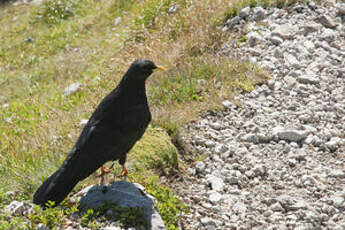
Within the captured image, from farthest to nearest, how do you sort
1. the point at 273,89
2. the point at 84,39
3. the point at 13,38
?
1. the point at 13,38
2. the point at 84,39
3. the point at 273,89

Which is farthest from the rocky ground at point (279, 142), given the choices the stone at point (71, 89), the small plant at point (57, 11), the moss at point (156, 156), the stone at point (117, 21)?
the small plant at point (57, 11)

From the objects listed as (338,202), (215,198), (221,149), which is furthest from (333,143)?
(215,198)

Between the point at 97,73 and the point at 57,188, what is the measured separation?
5.79 meters

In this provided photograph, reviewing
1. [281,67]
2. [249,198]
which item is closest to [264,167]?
[249,198]

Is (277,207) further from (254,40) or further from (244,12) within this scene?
(244,12)

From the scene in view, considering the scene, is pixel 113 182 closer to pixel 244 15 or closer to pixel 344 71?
pixel 344 71

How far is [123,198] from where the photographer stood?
4.84 metres

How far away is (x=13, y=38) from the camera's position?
1417cm

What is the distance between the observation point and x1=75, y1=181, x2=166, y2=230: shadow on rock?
4693 millimetres

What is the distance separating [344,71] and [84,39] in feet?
25.0

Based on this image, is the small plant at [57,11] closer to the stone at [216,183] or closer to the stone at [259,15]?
the stone at [259,15]

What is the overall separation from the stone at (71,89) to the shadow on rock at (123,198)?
16.2 ft

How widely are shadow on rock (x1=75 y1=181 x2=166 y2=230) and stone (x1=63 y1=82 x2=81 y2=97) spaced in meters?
4.94

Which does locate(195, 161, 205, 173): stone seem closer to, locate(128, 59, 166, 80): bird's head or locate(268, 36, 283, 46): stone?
locate(128, 59, 166, 80): bird's head
